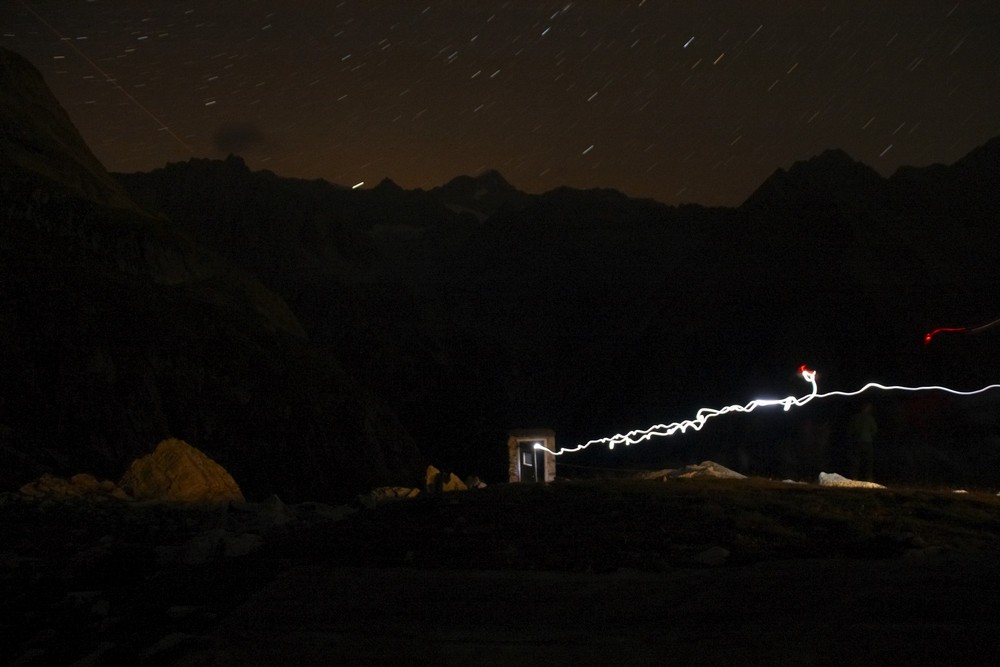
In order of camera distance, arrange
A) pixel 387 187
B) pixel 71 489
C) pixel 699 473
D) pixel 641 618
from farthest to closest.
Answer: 1. pixel 387 187
2. pixel 699 473
3. pixel 71 489
4. pixel 641 618

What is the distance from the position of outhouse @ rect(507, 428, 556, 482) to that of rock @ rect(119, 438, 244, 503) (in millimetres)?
8877

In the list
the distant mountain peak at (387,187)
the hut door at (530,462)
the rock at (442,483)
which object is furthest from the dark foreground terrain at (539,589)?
the distant mountain peak at (387,187)

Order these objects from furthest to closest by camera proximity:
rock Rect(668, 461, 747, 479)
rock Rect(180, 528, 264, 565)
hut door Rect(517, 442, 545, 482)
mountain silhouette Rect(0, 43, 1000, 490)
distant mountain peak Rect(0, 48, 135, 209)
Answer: distant mountain peak Rect(0, 48, 135, 209)
mountain silhouette Rect(0, 43, 1000, 490)
hut door Rect(517, 442, 545, 482)
rock Rect(668, 461, 747, 479)
rock Rect(180, 528, 264, 565)

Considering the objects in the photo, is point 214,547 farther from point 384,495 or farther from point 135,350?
point 135,350

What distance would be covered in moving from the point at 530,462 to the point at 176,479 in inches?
414

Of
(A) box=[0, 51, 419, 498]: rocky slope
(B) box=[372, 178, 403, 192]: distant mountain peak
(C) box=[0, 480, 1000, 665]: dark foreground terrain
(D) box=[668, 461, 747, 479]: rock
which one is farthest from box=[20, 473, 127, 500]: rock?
(B) box=[372, 178, 403, 192]: distant mountain peak

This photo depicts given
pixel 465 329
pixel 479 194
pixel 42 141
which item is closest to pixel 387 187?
pixel 479 194

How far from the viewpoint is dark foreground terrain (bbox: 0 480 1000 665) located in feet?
14.0

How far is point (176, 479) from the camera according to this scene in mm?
13250

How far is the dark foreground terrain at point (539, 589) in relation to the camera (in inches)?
169

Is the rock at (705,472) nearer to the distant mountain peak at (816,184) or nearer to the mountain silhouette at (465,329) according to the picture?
the mountain silhouette at (465,329)

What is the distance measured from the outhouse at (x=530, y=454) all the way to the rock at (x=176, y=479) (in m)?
8.88

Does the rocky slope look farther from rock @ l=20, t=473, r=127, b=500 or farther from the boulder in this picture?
the boulder

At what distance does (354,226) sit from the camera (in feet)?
385
